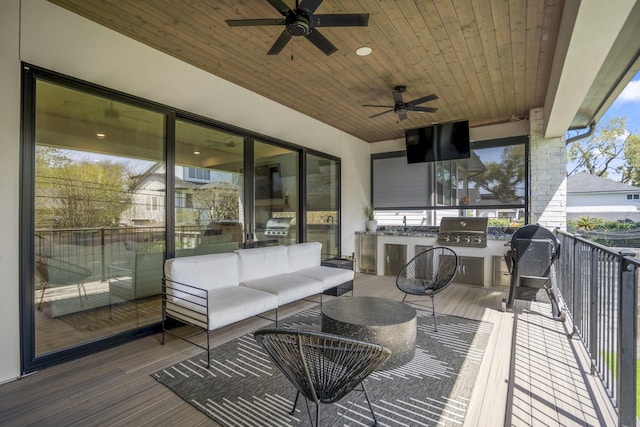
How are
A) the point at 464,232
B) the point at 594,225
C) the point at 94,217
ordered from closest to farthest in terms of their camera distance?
the point at 94,217 < the point at 594,225 < the point at 464,232

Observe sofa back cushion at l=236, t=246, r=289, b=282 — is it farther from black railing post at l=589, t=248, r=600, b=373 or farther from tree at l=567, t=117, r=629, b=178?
tree at l=567, t=117, r=629, b=178

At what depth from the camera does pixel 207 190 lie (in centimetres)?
366

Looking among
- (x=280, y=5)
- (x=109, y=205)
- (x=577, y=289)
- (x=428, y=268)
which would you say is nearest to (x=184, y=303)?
(x=109, y=205)

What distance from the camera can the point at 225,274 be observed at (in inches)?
130

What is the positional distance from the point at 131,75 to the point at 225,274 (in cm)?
225

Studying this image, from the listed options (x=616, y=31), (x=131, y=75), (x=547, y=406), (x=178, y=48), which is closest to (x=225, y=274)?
(x=131, y=75)

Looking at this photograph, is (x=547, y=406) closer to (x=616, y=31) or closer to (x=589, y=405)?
(x=589, y=405)

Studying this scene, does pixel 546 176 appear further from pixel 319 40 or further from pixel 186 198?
pixel 186 198

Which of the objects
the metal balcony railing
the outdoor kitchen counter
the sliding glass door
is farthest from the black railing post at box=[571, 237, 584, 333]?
the sliding glass door

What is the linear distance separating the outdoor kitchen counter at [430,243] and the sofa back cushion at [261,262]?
2782mm

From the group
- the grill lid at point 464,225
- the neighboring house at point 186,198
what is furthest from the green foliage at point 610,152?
the neighboring house at point 186,198

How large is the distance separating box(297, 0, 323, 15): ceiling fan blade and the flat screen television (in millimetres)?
4322

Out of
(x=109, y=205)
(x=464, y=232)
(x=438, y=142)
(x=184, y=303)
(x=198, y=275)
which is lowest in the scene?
(x=184, y=303)

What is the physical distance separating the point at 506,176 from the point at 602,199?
1.61 metres
